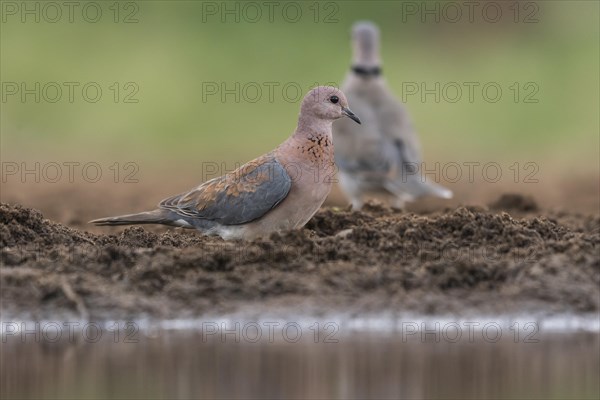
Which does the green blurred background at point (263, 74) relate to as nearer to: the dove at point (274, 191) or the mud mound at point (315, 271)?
the dove at point (274, 191)

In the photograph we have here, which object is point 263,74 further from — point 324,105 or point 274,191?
point 274,191

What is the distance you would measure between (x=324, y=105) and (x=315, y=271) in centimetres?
155

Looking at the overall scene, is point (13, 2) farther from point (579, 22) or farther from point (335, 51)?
point (579, 22)

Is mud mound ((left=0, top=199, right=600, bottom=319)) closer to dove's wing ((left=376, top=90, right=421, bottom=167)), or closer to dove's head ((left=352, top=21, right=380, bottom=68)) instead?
dove's wing ((left=376, top=90, right=421, bottom=167))

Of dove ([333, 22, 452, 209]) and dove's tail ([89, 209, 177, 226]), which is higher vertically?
dove ([333, 22, 452, 209])

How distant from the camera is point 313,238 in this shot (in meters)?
9.09

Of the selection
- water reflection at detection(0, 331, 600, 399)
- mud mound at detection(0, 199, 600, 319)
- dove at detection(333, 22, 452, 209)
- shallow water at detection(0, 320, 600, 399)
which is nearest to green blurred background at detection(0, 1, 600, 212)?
dove at detection(333, 22, 452, 209)

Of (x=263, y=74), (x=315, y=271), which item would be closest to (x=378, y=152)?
(x=315, y=271)

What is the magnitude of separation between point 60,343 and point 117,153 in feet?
38.7

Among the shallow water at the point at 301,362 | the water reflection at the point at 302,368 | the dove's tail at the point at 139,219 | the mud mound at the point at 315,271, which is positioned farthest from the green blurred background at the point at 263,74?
the water reflection at the point at 302,368

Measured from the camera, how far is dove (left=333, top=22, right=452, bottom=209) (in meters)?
14.3

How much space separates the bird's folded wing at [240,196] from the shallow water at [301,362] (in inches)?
60.3

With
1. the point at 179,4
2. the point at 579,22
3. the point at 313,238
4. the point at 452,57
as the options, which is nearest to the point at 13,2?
the point at 179,4

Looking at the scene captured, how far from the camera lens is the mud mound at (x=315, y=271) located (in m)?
8.11
